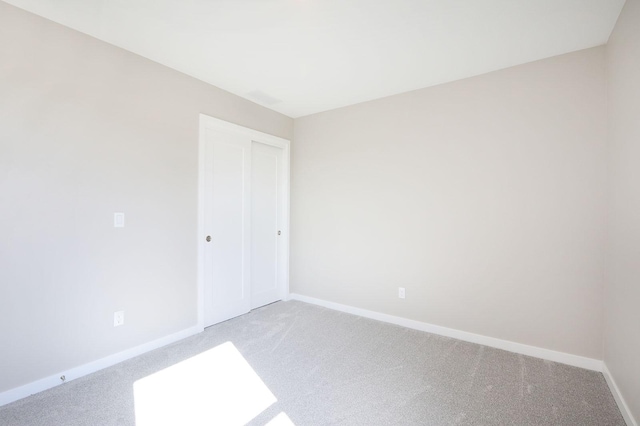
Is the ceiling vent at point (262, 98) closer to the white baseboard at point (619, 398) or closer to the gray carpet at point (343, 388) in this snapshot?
the gray carpet at point (343, 388)

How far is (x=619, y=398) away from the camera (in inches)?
74.0

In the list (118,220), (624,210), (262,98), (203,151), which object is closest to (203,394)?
(118,220)

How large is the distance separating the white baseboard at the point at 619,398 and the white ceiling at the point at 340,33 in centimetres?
256

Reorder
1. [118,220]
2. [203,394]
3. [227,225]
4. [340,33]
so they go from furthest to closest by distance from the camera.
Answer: [227,225] < [118,220] < [340,33] < [203,394]

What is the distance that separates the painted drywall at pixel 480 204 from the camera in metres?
2.36

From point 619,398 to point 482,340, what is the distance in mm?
971

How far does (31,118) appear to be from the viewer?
198 centimetres

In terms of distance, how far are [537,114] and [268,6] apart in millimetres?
2406

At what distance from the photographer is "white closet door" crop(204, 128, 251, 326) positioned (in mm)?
3123

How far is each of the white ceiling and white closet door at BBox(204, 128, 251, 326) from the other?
0.78 m

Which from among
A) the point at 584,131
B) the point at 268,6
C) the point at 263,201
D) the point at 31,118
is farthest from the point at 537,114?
the point at 31,118

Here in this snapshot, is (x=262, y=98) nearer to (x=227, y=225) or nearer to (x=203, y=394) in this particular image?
(x=227, y=225)

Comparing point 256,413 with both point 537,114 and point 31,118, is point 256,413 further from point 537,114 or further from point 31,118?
point 537,114

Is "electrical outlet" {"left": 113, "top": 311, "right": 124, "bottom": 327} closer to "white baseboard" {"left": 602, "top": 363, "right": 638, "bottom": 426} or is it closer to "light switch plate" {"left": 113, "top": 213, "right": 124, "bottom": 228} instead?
"light switch plate" {"left": 113, "top": 213, "right": 124, "bottom": 228}
